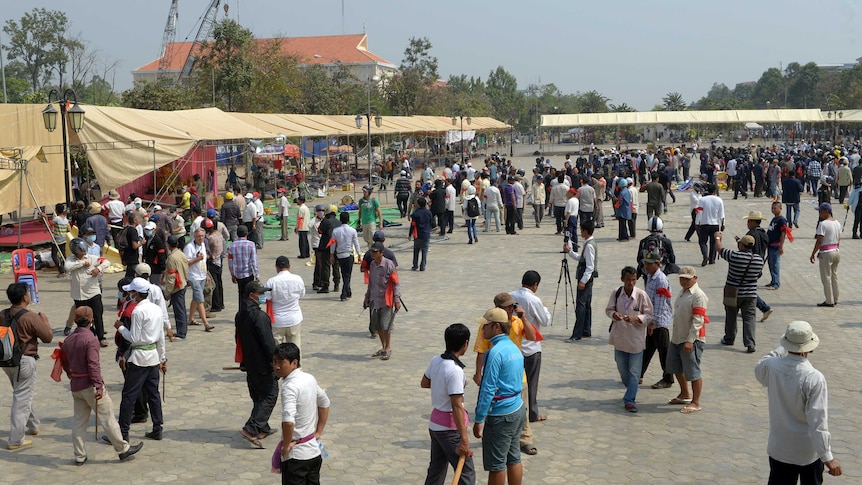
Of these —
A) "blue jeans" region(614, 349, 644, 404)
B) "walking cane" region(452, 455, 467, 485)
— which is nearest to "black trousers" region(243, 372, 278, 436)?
"walking cane" region(452, 455, 467, 485)

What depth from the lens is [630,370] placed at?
27.5ft

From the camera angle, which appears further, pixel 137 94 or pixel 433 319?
pixel 137 94

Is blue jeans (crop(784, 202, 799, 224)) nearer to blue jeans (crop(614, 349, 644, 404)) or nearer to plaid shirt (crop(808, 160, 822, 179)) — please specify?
plaid shirt (crop(808, 160, 822, 179))

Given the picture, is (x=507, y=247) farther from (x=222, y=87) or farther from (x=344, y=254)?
(x=222, y=87)

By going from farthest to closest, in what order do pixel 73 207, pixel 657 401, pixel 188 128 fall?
pixel 188 128, pixel 73 207, pixel 657 401

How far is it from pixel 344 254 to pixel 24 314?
675 centimetres

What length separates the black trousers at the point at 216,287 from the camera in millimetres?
13469

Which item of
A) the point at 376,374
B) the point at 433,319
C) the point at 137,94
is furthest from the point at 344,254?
the point at 137,94

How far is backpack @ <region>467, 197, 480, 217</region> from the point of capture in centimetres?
2034

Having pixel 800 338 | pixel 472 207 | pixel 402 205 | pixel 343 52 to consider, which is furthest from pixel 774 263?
pixel 343 52

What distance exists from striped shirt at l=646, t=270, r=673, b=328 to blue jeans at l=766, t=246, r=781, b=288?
6.18 metres

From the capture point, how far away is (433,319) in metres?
12.9

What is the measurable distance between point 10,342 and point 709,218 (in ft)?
43.8

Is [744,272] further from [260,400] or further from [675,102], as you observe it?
[675,102]
